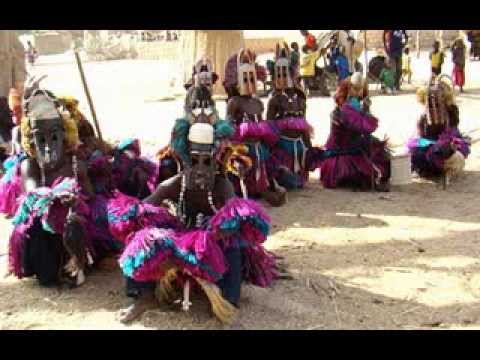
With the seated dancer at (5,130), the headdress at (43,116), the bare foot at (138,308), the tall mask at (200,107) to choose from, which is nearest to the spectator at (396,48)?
the seated dancer at (5,130)

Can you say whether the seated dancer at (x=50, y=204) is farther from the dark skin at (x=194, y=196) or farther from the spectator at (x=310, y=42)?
the spectator at (x=310, y=42)

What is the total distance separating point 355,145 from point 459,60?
8686 millimetres

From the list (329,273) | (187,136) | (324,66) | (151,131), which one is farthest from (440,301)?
(324,66)

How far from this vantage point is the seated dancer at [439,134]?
7891 mm

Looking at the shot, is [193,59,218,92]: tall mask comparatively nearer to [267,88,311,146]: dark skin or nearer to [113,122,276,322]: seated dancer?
[267,88,311,146]: dark skin

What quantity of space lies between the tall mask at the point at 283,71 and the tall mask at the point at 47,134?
331 cm

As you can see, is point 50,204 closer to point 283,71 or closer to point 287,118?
point 287,118

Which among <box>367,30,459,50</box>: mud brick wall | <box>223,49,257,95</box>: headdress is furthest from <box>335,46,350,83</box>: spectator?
<box>223,49,257,95</box>: headdress

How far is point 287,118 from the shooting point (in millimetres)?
7812

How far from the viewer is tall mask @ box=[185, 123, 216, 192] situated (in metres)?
4.54

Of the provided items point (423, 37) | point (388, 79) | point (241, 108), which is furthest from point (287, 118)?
point (423, 37)

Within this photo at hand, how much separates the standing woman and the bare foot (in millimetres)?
12347
